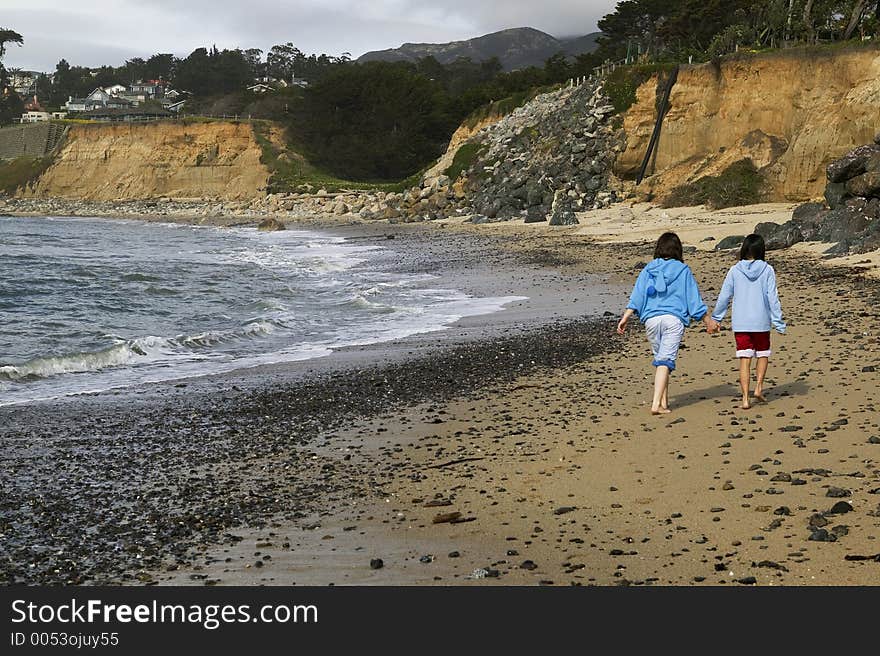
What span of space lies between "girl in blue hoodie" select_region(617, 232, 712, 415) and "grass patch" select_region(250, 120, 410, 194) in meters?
60.7

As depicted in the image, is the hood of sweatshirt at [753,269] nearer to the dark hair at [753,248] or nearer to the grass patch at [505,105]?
the dark hair at [753,248]

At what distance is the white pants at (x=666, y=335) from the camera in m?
8.30

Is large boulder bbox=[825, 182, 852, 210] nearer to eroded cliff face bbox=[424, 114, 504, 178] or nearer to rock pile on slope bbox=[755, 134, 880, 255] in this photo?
rock pile on slope bbox=[755, 134, 880, 255]

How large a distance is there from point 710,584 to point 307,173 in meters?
78.9

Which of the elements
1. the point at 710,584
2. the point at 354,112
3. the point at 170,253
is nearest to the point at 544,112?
the point at 170,253

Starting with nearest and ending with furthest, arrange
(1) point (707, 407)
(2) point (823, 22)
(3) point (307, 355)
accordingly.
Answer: (1) point (707, 407)
(3) point (307, 355)
(2) point (823, 22)

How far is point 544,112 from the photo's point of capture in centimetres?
5219

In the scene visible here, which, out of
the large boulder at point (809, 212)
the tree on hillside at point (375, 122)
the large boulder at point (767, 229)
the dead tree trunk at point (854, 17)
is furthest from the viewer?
the tree on hillside at point (375, 122)

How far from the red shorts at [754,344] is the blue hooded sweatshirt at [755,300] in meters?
0.05

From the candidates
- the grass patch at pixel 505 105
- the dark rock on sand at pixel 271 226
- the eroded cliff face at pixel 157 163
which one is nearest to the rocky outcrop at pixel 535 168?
the grass patch at pixel 505 105

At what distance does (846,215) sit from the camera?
20594 millimetres

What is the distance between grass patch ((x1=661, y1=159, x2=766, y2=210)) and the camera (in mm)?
32906

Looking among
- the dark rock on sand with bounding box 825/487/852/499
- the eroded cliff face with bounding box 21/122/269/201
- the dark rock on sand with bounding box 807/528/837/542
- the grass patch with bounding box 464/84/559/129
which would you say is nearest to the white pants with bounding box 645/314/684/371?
the dark rock on sand with bounding box 825/487/852/499
